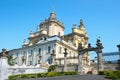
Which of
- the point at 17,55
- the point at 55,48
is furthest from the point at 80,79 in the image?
the point at 17,55

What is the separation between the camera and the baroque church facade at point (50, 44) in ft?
183

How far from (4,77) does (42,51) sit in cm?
3155

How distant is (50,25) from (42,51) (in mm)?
12874

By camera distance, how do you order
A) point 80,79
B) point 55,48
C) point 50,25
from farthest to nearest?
1. point 50,25
2. point 55,48
3. point 80,79

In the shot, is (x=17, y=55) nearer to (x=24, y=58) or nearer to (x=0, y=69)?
(x=24, y=58)

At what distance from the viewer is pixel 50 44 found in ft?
185

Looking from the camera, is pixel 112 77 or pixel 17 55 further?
pixel 17 55

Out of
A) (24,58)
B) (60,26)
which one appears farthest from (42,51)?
(60,26)

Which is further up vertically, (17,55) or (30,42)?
(30,42)

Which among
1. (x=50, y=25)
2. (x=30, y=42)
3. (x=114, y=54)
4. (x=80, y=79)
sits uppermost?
(x=50, y=25)

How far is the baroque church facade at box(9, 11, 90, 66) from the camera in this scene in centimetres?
5566

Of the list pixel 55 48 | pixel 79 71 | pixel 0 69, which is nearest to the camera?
pixel 0 69

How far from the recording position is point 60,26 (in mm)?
71625

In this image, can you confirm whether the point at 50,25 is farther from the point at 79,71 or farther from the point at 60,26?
the point at 79,71
